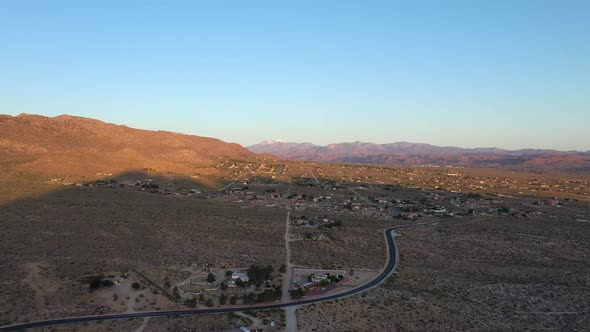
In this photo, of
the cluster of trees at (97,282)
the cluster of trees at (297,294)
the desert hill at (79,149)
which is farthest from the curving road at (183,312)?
the desert hill at (79,149)

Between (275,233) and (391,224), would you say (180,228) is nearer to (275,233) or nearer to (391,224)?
(275,233)

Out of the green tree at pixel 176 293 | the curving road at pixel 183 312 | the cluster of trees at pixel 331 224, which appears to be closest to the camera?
the curving road at pixel 183 312

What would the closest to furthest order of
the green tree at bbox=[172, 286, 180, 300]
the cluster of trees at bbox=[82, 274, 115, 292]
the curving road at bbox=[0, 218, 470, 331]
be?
the curving road at bbox=[0, 218, 470, 331]
the green tree at bbox=[172, 286, 180, 300]
the cluster of trees at bbox=[82, 274, 115, 292]

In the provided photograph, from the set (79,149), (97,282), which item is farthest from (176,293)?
(79,149)

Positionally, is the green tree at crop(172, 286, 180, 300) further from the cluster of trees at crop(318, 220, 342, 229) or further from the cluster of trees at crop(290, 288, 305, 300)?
the cluster of trees at crop(318, 220, 342, 229)

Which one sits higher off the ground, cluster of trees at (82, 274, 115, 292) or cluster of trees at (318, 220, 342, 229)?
cluster of trees at (318, 220, 342, 229)

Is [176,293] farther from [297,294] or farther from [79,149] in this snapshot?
[79,149]

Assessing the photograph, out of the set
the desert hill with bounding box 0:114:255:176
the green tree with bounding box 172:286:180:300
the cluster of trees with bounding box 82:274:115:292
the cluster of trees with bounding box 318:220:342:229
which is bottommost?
the green tree with bounding box 172:286:180:300

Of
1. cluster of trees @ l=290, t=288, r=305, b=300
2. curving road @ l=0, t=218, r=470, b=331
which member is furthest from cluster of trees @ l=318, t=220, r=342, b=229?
cluster of trees @ l=290, t=288, r=305, b=300

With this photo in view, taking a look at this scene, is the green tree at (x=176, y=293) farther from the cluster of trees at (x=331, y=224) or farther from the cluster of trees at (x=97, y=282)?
the cluster of trees at (x=331, y=224)
